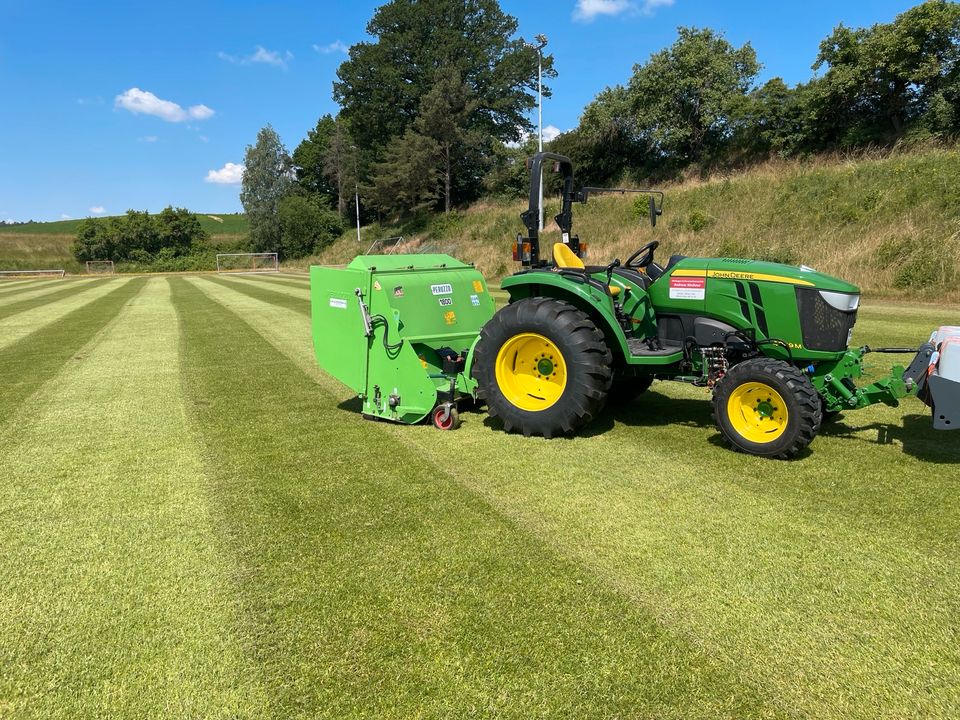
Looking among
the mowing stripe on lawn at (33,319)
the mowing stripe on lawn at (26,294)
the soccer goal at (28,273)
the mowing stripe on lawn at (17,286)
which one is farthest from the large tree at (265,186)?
the mowing stripe on lawn at (33,319)

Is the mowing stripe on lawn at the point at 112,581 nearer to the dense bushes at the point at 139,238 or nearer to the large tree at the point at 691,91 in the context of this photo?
the large tree at the point at 691,91

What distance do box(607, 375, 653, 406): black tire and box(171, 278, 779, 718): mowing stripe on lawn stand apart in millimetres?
Answer: 2238

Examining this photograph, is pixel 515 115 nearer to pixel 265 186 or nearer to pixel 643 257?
pixel 265 186

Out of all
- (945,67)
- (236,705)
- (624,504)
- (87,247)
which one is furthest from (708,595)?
(87,247)

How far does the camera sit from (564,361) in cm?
475

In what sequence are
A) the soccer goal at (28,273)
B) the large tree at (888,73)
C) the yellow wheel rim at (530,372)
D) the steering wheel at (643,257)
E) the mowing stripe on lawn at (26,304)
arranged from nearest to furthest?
1. the yellow wheel rim at (530,372)
2. the steering wheel at (643,257)
3. the mowing stripe on lawn at (26,304)
4. the large tree at (888,73)
5. the soccer goal at (28,273)

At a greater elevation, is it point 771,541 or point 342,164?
point 342,164

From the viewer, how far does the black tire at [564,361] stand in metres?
4.62

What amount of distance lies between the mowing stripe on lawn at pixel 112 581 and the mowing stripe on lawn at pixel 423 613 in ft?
0.56

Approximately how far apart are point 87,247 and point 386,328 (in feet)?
201

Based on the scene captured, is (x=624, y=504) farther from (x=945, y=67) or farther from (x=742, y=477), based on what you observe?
(x=945, y=67)

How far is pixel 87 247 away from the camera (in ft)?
183

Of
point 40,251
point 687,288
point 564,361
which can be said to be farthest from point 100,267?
point 687,288

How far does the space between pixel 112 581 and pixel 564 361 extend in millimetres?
3117
